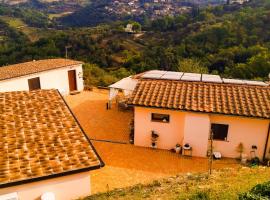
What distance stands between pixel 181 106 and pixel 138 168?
387 centimetres

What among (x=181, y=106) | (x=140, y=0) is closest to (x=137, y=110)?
(x=181, y=106)

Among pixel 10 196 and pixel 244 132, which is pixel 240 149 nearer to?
pixel 244 132

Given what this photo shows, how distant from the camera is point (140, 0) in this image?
550 feet

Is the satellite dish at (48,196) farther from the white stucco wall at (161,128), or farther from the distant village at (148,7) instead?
the distant village at (148,7)

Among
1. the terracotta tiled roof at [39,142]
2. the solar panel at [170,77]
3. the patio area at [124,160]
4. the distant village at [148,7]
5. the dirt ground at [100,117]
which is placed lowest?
the patio area at [124,160]

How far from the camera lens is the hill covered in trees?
137 ft

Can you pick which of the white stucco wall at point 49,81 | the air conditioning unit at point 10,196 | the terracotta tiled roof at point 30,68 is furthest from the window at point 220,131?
the terracotta tiled roof at point 30,68

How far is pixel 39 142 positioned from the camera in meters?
9.91

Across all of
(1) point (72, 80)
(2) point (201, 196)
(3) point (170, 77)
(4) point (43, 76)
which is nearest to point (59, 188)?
(2) point (201, 196)

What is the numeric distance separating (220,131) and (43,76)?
1594 cm

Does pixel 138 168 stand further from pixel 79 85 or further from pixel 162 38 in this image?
pixel 162 38

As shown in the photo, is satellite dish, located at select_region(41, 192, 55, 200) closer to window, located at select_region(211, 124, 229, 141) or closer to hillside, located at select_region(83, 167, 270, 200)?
hillside, located at select_region(83, 167, 270, 200)

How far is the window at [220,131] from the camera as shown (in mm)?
14945

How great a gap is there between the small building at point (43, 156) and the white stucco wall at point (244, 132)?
25.7 ft
